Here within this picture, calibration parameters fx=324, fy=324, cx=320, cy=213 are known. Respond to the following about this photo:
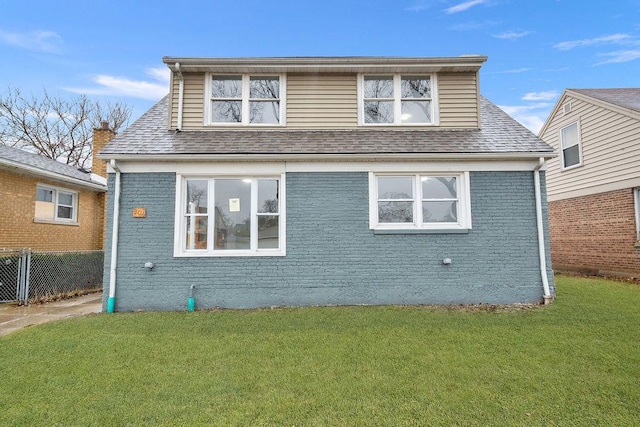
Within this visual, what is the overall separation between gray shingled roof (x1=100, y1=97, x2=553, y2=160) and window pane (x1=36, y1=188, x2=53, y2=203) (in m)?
5.15

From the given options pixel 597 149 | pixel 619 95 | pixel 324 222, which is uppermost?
pixel 619 95

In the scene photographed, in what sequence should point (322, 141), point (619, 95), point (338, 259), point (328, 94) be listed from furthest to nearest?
point (619, 95), point (328, 94), point (322, 141), point (338, 259)

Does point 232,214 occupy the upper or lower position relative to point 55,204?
lower

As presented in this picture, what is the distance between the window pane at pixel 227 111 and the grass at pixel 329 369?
456 centimetres

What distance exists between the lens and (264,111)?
311 inches

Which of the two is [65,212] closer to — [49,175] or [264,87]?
[49,175]

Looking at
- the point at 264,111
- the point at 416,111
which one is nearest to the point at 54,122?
the point at 264,111

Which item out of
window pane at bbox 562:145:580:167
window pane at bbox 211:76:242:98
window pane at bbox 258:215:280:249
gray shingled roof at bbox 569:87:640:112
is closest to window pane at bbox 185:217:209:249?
window pane at bbox 258:215:280:249

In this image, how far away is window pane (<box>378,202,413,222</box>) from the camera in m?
6.88

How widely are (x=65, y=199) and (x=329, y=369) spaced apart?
466 inches

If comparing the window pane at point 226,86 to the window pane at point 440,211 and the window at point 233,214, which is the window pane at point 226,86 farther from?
the window pane at point 440,211

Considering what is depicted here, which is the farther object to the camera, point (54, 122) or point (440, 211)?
point (54, 122)

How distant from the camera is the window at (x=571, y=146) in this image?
11.8 m

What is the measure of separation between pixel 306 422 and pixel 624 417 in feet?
8.84
